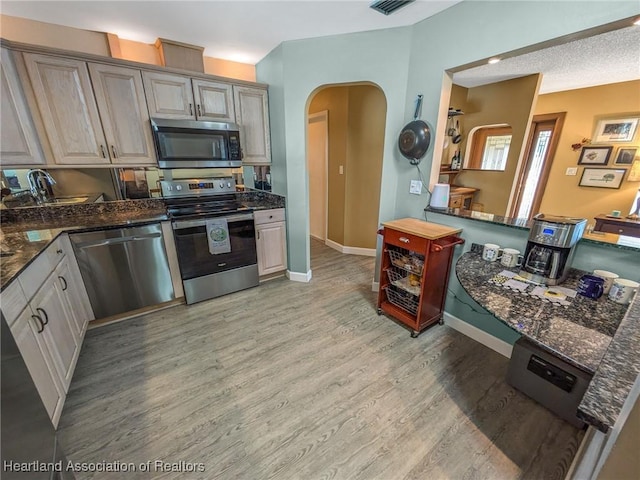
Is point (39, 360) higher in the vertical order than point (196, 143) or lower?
lower

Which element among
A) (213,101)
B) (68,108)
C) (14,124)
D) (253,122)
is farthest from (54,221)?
(253,122)

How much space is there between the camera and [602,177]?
360cm

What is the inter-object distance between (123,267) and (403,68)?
3000mm

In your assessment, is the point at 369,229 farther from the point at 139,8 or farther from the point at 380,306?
the point at 139,8

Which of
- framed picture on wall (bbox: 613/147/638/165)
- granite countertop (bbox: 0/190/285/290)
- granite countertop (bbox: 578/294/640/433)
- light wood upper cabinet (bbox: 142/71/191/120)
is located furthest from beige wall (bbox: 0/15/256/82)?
framed picture on wall (bbox: 613/147/638/165)

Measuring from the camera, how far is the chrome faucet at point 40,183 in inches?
85.8

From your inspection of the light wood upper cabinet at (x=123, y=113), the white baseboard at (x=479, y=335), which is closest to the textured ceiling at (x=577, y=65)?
the white baseboard at (x=479, y=335)

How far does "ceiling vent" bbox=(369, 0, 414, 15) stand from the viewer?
5.82ft

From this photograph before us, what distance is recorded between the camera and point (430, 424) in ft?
4.80

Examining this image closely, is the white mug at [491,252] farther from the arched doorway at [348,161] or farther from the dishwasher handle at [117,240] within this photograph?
the dishwasher handle at [117,240]

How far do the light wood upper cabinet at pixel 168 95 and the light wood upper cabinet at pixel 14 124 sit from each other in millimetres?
823

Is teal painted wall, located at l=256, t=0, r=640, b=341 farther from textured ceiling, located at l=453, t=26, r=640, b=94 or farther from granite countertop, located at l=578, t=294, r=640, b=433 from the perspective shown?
granite countertop, located at l=578, t=294, r=640, b=433

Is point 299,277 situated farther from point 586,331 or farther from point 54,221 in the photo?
point 586,331

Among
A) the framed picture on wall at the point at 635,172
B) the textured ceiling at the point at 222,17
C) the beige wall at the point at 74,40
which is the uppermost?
the textured ceiling at the point at 222,17
